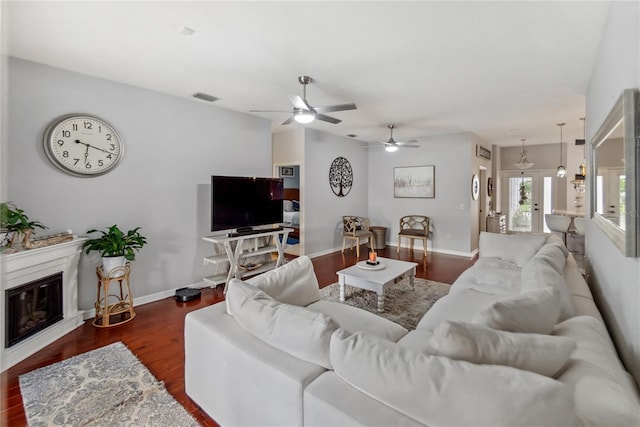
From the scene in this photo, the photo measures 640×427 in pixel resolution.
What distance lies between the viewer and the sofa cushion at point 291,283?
2.08 m

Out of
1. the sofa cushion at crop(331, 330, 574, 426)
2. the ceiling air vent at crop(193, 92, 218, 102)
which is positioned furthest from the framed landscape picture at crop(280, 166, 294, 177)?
the sofa cushion at crop(331, 330, 574, 426)

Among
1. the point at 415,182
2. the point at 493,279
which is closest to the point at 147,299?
the point at 493,279

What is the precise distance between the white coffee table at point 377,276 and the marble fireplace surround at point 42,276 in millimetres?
2799

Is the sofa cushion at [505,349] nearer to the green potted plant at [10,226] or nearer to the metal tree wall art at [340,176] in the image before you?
the green potted plant at [10,226]

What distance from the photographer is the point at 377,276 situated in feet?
11.1

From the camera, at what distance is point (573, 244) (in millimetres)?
5043

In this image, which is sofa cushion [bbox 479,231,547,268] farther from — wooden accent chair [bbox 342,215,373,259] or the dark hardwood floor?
wooden accent chair [bbox 342,215,373,259]

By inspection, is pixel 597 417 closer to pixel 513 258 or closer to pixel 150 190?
pixel 513 258

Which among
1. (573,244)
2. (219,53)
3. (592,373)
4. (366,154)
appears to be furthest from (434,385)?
(366,154)

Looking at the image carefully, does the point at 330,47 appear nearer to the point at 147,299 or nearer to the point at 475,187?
the point at 147,299

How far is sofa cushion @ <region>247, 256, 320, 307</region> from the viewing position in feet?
6.82

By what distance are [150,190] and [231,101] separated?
5.29 ft

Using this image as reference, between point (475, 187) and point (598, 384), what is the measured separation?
6215 millimetres

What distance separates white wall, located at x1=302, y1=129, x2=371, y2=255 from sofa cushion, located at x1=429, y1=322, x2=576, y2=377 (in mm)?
4900
